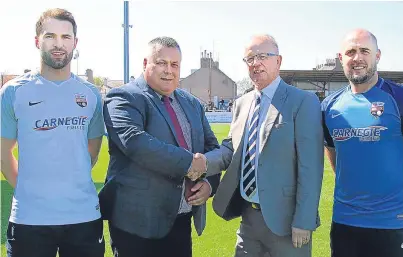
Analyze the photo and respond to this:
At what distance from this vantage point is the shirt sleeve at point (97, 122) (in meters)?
3.22

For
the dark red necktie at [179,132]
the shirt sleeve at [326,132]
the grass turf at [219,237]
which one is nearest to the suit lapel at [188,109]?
the dark red necktie at [179,132]

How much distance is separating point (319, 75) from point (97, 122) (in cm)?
3964

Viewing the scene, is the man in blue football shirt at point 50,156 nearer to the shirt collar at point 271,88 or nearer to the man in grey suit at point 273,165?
the man in grey suit at point 273,165

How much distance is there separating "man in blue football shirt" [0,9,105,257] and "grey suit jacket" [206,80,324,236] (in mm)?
941

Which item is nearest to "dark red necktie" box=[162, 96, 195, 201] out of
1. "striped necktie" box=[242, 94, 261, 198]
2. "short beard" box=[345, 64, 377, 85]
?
"striped necktie" box=[242, 94, 261, 198]

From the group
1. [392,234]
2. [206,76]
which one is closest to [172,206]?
[392,234]

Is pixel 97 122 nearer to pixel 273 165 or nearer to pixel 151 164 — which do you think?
pixel 151 164

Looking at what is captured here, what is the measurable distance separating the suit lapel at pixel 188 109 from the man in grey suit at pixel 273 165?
0.63 feet

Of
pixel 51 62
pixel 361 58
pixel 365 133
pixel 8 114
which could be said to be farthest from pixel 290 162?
pixel 8 114

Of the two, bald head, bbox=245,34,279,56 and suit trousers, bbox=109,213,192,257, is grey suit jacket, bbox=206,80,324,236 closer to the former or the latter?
bald head, bbox=245,34,279,56

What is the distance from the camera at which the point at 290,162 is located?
306cm

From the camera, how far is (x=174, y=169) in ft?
9.55

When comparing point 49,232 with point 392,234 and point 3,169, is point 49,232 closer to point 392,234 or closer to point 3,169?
point 3,169

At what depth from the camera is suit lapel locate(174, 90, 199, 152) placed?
3.33m
